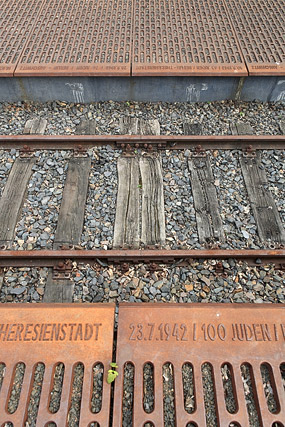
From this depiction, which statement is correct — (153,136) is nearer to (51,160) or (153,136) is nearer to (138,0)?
(51,160)

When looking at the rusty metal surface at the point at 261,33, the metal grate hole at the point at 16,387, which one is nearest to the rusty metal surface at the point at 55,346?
the metal grate hole at the point at 16,387

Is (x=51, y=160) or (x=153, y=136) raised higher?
(x=153, y=136)

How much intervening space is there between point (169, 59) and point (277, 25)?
2.43m

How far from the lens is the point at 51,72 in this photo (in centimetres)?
505

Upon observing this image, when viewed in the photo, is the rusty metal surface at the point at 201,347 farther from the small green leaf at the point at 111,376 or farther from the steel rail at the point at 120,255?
the steel rail at the point at 120,255

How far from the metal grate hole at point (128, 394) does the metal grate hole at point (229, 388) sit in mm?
789

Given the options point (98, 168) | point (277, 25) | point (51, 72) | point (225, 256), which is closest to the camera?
point (225, 256)

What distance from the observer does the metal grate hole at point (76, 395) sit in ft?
8.07

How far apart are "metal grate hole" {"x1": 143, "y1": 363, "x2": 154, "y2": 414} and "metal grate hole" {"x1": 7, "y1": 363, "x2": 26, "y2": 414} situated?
40.7 inches

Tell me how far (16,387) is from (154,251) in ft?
6.01

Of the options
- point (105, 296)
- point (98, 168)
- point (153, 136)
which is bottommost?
point (105, 296)

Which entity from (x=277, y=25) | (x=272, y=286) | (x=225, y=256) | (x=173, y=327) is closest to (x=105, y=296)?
(x=173, y=327)

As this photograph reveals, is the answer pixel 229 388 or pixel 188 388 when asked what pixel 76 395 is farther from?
pixel 229 388

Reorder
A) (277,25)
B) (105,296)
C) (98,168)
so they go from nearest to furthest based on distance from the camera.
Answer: (105,296) → (98,168) → (277,25)
